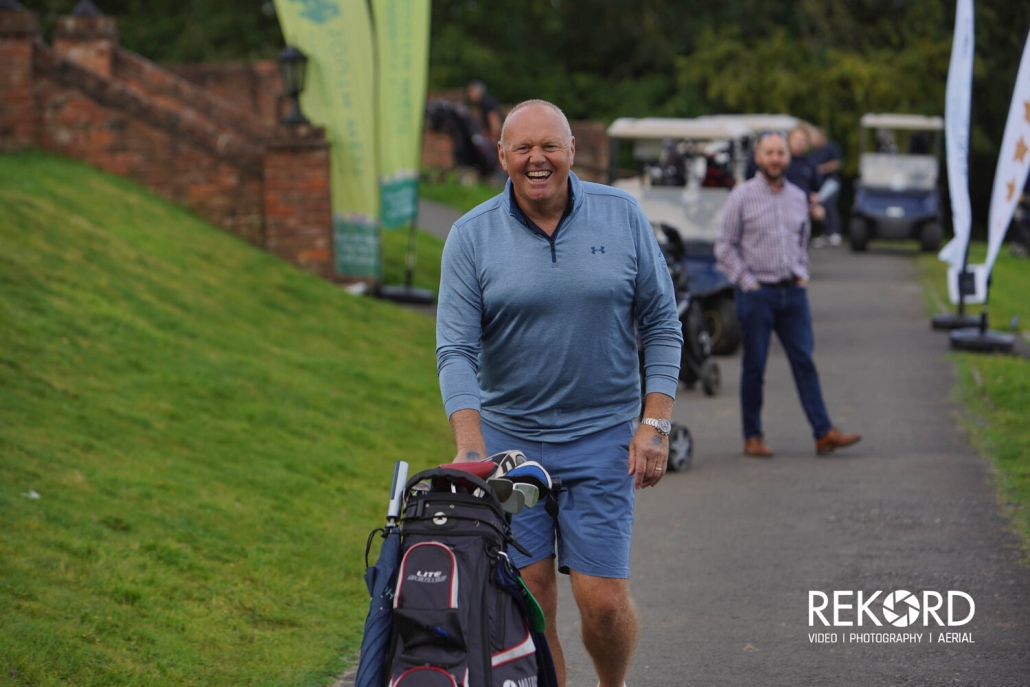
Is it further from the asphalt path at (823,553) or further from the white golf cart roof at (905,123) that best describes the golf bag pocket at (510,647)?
the white golf cart roof at (905,123)

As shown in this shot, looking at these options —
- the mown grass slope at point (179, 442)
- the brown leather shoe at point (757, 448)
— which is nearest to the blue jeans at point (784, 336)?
the brown leather shoe at point (757, 448)

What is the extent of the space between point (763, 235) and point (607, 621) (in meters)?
5.60

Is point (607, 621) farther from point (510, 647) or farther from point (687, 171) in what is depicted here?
point (687, 171)

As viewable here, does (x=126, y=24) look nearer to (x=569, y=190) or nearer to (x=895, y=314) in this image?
(x=895, y=314)

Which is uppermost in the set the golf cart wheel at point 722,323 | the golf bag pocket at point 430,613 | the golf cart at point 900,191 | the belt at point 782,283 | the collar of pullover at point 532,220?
the collar of pullover at point 532,220

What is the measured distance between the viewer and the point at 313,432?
985 centimetres

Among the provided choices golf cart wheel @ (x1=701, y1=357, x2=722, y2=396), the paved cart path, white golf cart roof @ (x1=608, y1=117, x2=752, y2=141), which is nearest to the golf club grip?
the paved cart path

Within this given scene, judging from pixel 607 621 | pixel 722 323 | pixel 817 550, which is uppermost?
pixel 607 621

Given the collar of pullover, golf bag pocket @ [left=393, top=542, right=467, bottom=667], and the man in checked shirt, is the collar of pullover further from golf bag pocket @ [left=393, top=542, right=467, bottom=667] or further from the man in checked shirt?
the man in checked shirt

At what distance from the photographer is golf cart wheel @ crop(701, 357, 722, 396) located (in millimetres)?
12438

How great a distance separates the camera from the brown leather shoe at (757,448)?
9859 millimetres

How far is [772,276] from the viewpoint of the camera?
9.56 metres

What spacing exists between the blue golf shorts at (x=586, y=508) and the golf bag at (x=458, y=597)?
1.46 ft

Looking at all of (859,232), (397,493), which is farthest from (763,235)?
(859,232)
